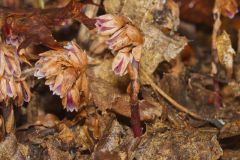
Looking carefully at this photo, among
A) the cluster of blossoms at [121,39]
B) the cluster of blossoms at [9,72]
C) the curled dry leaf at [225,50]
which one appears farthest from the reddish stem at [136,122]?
the curled dry leaf at [225,50]

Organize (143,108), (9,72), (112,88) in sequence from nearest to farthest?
(9,72)
(143,108)
(112,88)

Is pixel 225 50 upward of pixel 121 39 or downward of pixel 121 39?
downward

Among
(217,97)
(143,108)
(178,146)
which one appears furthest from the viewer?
(217,97)

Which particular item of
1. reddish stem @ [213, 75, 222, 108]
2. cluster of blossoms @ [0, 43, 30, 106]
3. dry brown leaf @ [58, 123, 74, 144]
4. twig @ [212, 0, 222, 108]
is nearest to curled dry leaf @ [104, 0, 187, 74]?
twig @ [212, 0, 222, 108]

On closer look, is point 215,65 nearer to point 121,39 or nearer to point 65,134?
point 121,39

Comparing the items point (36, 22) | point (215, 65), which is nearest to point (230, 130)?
point (215, 65)

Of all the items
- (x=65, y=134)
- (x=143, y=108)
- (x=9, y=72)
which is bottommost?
(x=65, y=134)

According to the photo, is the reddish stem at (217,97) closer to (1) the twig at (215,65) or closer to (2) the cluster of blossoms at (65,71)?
(1) the twig at (215,65)
